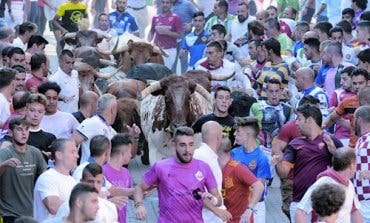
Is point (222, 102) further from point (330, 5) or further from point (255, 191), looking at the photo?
point (330, 5)

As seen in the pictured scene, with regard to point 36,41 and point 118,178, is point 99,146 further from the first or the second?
point 36,41

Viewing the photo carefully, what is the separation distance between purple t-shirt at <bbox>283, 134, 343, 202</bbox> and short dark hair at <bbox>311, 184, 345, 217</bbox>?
3.10m

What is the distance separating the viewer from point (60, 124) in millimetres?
15688

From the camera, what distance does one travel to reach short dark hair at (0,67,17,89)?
624 inches

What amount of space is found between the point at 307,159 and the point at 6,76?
3806 mm

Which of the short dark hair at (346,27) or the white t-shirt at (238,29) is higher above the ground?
the short dark hair at (346,27)

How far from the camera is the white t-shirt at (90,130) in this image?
15344 millimetres

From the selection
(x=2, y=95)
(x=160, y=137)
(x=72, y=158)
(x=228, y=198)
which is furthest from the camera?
(x=160, y=137)

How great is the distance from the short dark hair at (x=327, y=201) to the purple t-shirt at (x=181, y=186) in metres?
2.35

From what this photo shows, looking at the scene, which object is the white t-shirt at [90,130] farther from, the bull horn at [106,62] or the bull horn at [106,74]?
the bull horn at [106,62]

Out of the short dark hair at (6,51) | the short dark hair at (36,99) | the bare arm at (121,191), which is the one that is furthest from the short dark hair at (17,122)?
the short dark hair at (6,51)

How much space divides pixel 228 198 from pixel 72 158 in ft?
7.67

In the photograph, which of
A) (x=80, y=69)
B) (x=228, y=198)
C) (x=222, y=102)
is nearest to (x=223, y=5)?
(x=80, y=69)

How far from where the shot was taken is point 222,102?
52.9 ft
